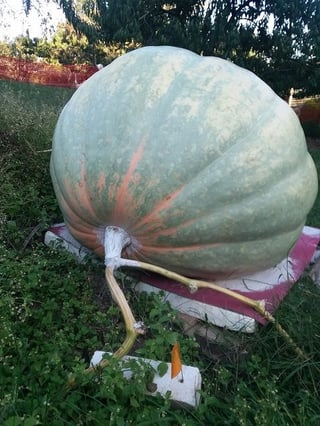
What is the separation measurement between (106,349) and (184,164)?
0.72m

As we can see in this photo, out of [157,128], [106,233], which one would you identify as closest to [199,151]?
[157,128]

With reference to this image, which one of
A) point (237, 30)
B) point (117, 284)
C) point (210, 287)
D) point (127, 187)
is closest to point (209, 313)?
point (210, 287)

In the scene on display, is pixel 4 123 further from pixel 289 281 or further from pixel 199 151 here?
pixel 289 281

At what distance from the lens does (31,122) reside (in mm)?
3133

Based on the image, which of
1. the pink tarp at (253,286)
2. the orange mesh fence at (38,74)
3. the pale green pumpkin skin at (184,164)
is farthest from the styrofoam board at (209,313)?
the orange mesh fence at (38,74)

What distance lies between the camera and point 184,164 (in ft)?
5.57

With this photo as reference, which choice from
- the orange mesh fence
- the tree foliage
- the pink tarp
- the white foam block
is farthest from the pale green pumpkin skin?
the orange mesh fence

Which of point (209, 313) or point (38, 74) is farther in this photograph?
point (38, 74)

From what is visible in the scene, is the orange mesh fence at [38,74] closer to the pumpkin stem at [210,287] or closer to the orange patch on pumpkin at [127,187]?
the orange patch on pumpkin at [127,187]

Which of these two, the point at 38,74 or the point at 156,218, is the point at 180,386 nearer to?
the point at 156,218

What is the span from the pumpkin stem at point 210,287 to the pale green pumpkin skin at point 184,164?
0.45ft

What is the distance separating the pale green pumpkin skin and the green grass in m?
0.27

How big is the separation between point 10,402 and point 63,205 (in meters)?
0.89

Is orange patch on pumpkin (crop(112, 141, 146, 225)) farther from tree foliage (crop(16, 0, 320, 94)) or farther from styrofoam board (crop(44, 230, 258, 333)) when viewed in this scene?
tree foliage (crop(16, 0, 320, 94))
